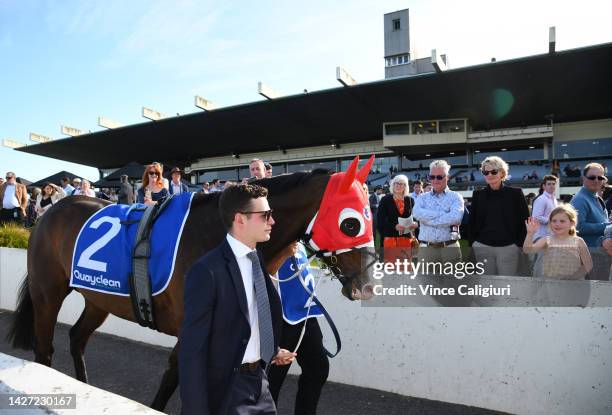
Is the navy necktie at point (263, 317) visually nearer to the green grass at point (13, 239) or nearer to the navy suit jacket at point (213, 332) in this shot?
the navy suit jacket at point (213, 332)

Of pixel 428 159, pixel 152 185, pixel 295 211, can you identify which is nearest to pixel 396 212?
pixel 152 185

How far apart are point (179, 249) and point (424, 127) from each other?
24.7 m

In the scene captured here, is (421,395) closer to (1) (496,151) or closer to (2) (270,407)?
(2) (270,407)

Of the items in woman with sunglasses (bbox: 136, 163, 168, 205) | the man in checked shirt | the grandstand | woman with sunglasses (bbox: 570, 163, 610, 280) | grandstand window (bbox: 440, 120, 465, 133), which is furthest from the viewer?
grandstand window (bbox: 440, 120, 465, 133)

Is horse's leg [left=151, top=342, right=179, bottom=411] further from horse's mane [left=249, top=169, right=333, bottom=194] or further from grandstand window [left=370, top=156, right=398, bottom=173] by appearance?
grandstand window [left=370, top=156, right=398, bottom=173]

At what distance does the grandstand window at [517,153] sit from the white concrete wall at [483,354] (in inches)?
903

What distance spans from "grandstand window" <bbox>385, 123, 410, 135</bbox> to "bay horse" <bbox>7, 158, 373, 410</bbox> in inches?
934

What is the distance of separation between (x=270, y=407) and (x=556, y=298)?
7.55 ft

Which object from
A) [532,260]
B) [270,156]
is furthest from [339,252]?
[270,156]

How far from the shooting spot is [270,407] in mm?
1694

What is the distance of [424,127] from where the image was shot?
25.4 meters

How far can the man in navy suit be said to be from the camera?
1.50m

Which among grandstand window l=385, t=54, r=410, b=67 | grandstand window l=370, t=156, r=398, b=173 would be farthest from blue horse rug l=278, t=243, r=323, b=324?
grandstand window l=385, t=54, r=410, b=67

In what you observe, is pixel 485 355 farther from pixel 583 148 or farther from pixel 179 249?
pixel 583 148
